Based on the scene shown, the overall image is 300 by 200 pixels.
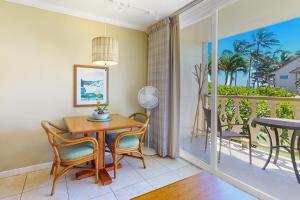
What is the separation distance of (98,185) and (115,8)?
8.44ft

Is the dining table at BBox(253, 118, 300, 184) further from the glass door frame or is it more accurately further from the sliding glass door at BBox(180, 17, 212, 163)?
the sliding glass door at BBox(180, 17, 212, 163)

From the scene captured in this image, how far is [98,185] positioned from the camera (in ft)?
7.00

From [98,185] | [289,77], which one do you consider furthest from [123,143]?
[289,77]

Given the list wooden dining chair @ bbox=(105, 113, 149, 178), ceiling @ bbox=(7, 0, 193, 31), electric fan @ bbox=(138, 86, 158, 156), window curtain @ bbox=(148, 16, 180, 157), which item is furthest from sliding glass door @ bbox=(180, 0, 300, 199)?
wooden dining chair @ bbox=(105, 113, 149, 178)

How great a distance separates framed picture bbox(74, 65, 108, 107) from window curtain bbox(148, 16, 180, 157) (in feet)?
3.13

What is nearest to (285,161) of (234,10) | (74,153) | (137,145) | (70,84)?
(137,145)

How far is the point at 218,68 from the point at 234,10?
79cm

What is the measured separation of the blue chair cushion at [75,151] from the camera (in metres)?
1.98

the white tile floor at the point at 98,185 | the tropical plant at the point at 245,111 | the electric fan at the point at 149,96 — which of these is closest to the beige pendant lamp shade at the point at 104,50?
the electric fan at the point at 149,96

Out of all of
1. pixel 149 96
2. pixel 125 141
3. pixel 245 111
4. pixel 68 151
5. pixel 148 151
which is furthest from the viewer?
pixel 148 151

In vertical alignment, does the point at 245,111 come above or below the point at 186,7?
below

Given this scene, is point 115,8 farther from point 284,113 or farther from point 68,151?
point 284,113

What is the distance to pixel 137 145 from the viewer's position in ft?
8.12

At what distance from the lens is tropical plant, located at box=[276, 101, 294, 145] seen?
1810 millimetres
